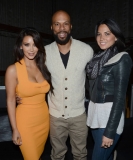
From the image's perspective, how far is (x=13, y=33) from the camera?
26.0ft

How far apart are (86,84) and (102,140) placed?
728 millimetres

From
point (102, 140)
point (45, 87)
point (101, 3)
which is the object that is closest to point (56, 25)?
point (45, 87)

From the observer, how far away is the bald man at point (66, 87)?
2.03m

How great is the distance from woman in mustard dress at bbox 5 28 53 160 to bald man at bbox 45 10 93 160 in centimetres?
15

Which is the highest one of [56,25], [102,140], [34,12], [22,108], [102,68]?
[34,12]

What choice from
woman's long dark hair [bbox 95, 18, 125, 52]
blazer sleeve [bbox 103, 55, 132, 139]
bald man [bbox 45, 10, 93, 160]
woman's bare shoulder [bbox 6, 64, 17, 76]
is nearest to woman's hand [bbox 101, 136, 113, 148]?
blazer sleeve [bbox 103, 55, 132, 139]

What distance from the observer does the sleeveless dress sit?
1.78 m

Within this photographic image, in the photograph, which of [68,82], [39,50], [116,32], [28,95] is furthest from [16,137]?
[116,32]

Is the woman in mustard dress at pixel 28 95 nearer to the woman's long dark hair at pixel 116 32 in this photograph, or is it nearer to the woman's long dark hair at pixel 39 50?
the woman's long dark hair at pixel 39 50

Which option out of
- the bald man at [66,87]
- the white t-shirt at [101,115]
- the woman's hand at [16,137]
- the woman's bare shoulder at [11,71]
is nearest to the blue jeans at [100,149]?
the white t-shirt at [101,115]

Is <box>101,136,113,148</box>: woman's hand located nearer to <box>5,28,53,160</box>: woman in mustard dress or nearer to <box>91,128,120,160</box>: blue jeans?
<box>91,128,120,160</box>: blue jeans

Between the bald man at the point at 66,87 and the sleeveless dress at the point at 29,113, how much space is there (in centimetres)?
20

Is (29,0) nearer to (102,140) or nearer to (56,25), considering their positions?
(56,25)

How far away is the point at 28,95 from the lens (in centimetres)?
181
